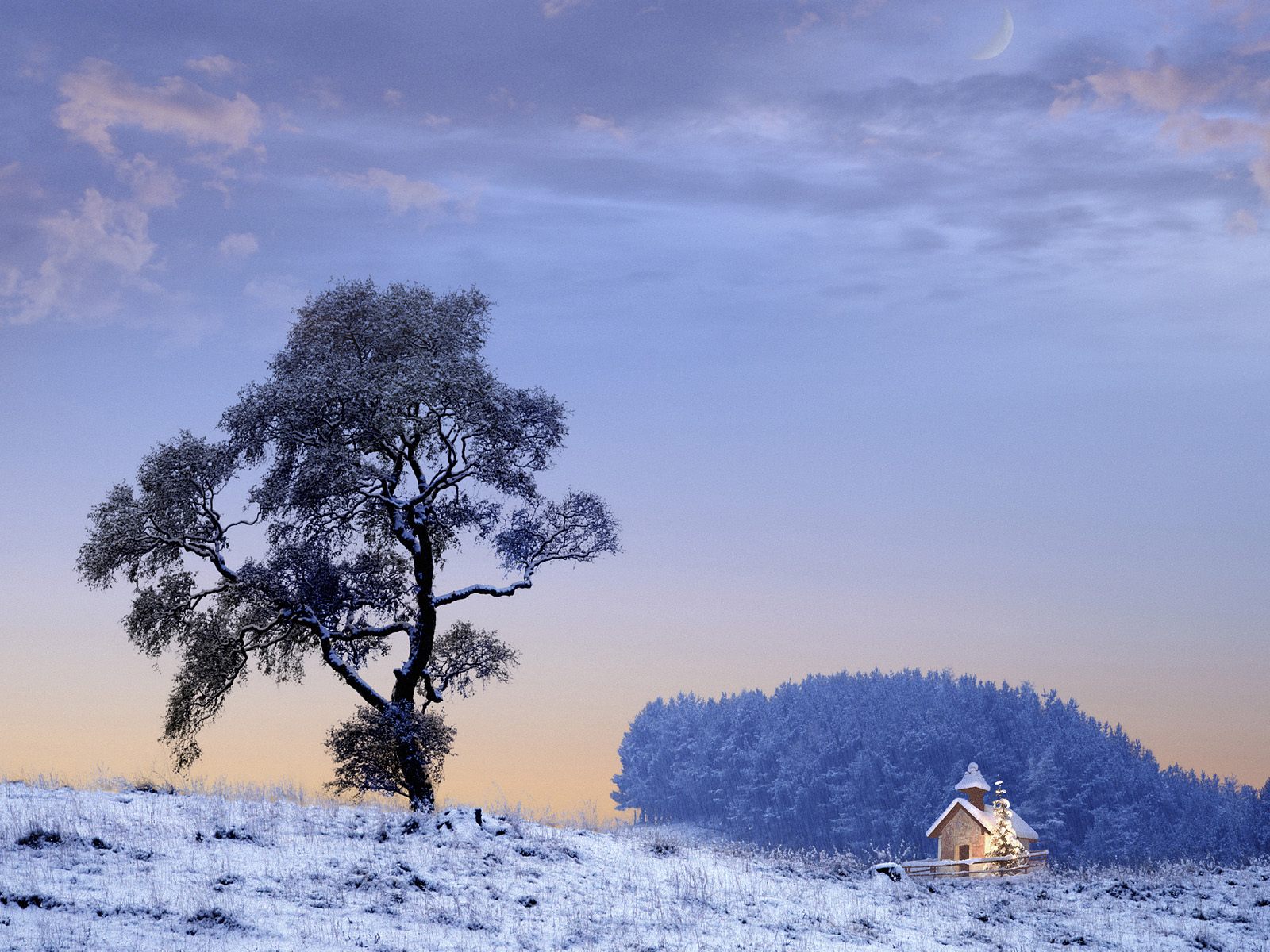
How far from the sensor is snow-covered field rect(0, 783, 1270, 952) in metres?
17.0

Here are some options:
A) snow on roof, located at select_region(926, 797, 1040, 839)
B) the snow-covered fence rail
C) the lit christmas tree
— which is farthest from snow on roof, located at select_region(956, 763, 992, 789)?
the snow-covered fence rail

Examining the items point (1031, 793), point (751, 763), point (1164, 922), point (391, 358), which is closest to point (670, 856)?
point (1164, 922)

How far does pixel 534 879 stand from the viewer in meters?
22.2

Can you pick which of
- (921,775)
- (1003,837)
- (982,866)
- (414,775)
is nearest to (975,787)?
(1003,837)

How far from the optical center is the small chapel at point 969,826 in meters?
64.5

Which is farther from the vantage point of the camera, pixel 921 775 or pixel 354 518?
pixel 921 775

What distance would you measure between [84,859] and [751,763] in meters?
136

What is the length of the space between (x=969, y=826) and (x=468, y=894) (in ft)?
171

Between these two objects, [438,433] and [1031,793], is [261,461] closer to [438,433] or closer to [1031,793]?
[438,433]

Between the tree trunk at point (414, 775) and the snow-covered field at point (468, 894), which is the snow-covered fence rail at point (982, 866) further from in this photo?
the tree trunk at point (414, 775)

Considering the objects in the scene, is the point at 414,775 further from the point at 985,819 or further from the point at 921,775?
the point at 921,775

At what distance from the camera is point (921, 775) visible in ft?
404

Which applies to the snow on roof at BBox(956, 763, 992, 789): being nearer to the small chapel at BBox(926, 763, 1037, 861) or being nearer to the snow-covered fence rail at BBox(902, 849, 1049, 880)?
the small chapel at BBox(926, 763, 1037, 861)

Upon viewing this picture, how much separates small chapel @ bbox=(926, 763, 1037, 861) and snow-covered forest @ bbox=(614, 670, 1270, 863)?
119 ft
